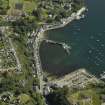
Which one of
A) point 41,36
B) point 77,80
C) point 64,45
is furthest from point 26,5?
point 77,80

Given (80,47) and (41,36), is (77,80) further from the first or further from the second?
(41,36)

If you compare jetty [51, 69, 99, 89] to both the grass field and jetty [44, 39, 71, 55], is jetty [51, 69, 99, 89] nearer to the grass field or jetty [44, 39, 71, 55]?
jetty [44, 39, 71, 55]

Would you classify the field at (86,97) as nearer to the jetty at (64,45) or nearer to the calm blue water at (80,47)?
the calm blue water at (80,47)

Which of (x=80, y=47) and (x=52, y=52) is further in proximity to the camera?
(x=80, y=47)

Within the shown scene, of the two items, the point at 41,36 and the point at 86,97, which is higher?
the point at 41,36

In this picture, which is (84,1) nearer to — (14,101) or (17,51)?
(17,51)

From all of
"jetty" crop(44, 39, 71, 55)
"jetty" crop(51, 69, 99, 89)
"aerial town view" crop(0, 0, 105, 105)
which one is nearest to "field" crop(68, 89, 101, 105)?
"aerial town view" crop(0, 0, 105, 105)

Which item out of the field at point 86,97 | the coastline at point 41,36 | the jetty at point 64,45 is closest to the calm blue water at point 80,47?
the jetty at point 64,45
